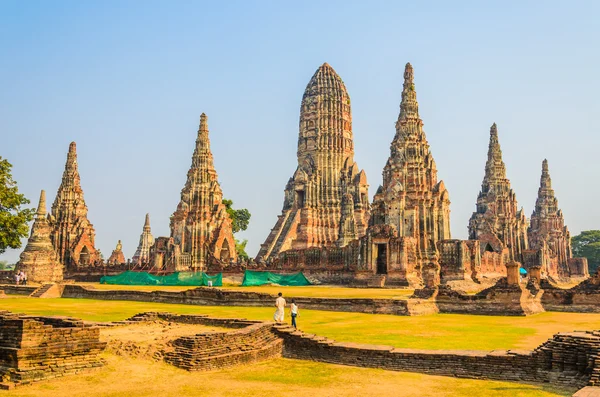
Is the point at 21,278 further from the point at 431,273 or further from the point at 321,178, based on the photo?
the point at 321,178

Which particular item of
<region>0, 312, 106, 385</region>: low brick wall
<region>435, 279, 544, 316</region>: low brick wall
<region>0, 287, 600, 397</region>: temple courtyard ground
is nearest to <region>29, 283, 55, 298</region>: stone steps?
<region>0, 287, 600, 397</region>: temple courtyard ground

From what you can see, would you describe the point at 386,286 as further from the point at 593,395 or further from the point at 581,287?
the point at 593,395

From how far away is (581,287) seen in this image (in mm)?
23625

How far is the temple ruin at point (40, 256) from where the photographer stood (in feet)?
144

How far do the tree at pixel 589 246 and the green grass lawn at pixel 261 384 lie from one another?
90236mm

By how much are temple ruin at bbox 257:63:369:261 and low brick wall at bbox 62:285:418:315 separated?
27.6 m

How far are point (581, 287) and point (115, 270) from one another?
3857cm

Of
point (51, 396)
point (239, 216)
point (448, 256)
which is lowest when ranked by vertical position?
point (51, 396)

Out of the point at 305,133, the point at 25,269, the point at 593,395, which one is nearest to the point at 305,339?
the point at 593,395

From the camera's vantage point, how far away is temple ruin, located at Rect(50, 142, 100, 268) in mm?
57594

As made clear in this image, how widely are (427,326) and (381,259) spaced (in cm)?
2292

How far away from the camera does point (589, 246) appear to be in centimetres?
9206

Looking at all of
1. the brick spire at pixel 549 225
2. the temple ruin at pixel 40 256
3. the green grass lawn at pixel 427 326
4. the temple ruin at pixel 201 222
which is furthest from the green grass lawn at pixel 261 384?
the brick spire at pixel 549 225

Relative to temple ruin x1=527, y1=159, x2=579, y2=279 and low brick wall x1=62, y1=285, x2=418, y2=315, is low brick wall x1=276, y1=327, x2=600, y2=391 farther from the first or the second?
temple ruin x1=527, y1=159, x2=579, y2=279
